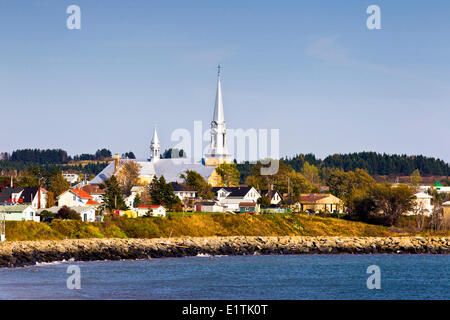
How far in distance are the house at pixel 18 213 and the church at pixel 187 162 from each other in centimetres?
4614

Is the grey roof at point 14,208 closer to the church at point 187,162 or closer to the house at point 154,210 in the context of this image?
the house at point 154,210

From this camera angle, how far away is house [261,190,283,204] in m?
103

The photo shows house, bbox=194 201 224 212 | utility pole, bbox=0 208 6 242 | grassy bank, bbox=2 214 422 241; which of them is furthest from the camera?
house, bbox=194 201 224 212

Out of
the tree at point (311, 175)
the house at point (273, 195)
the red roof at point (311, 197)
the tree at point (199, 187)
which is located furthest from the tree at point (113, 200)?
the tree at point (311, 175)

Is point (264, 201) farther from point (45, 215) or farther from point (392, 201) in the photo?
point (45, 215)

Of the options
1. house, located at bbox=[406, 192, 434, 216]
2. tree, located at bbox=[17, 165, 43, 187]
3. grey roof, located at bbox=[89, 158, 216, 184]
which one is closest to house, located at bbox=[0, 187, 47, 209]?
tree, located at bbox=[17, 165, 43, 187]

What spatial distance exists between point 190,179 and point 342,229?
80.5 ft

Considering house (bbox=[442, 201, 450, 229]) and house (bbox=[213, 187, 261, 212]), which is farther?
house (bbox=[213, 187, 261, 212])

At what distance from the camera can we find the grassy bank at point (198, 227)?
66000mm

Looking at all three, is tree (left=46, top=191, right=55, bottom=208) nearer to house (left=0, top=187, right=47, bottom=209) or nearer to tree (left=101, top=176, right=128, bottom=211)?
house (left=0, top=187, right=47, bottom=209)

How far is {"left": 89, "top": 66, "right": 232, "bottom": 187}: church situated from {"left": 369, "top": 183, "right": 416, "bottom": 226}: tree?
31.7 meters

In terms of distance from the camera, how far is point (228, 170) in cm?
11406

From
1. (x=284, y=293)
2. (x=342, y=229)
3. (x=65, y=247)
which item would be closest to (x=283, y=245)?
(x=342, y=229)

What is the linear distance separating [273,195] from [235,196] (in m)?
5.59
